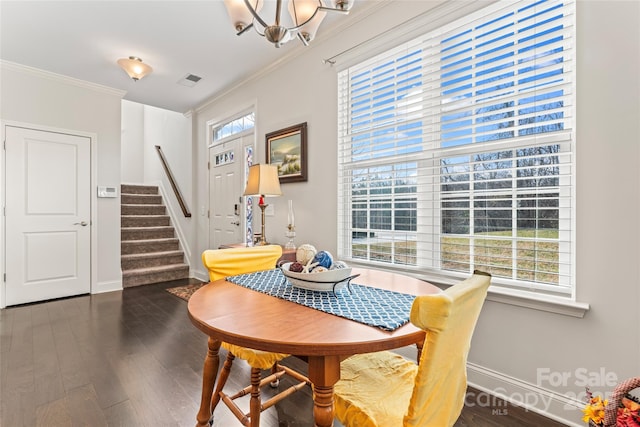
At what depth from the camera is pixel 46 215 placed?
12.0 feet

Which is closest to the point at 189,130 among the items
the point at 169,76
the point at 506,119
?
the point at 169,76

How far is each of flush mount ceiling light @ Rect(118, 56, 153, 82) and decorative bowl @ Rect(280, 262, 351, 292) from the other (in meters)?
3.21

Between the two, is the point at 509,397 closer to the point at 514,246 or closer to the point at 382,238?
the point at 514,246

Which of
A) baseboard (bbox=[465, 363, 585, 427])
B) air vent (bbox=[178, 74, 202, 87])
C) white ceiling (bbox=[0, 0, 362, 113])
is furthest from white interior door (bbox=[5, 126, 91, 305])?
baseboard (bbox=[465, 363, 585, 427])

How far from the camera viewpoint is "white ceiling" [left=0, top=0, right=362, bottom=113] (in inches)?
97.2

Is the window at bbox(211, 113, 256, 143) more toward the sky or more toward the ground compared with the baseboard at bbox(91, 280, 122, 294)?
more toward the sky

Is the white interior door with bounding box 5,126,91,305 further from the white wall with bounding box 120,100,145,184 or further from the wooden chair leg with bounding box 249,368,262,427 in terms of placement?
the wooden chair leg with bounding box 249,368,262,427

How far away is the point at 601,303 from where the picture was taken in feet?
4.63

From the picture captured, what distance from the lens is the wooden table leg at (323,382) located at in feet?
2.83

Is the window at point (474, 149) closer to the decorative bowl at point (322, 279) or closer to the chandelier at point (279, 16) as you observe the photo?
the chandelier at point (279, 16)

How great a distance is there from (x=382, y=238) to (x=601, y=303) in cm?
128

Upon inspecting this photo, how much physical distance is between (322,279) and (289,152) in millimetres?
2104

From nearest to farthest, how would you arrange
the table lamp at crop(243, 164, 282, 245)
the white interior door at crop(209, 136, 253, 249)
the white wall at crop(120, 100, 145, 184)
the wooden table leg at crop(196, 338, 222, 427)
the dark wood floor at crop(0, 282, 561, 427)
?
1. the wooden table leg at crop(196, 338, 222, 427)
2. the dark wood floor at crop(0, 282, 561, 427)
3. the table lamp at crop(243, 164, 282, 245)
4. the white interior door at crop(209, 136, 253, 249)
5. the white wall at crop(120, 100, 145, 184)

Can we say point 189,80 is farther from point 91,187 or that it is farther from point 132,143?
point 132,143
